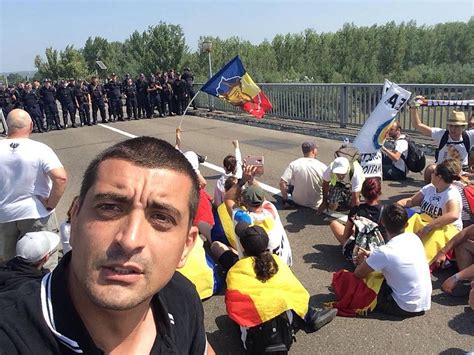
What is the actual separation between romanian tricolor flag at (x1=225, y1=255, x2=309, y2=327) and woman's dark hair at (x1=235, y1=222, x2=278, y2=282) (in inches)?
1.6

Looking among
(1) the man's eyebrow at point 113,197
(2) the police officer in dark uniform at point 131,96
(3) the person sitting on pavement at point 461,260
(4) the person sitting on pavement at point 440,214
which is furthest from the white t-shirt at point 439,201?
(2) the police officer in dark uniform at point 131,96

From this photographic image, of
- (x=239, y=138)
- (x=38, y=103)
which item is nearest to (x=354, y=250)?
(x=239, y=138)

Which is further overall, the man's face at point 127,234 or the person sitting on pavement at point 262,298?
the person sitting on pavement at point 262,298

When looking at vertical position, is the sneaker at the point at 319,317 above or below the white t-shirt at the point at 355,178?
below

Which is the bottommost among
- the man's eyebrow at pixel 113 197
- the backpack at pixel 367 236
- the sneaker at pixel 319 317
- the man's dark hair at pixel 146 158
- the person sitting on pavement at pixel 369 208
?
the sneaker at pixel 319 317

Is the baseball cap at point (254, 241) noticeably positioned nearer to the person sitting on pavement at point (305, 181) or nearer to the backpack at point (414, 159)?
the person sitting on pavement at point (305, 181)

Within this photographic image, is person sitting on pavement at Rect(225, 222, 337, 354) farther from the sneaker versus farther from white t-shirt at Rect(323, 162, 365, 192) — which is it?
white t-shirt at Rect(323, 162, 365, 192)

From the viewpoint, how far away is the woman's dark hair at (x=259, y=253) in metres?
3.55

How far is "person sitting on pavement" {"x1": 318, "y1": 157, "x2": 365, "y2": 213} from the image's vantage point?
20.1 ft

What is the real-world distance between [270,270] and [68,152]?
1101 centimetres

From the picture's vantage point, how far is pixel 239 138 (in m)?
13.5

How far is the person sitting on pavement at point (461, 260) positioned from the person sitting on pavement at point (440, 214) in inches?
3.3

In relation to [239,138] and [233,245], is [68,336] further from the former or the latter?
[239,138]

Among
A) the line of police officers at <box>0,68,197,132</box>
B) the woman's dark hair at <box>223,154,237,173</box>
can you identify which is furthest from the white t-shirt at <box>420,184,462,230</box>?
the line of police officers at <box>0,68,197,132</box>
